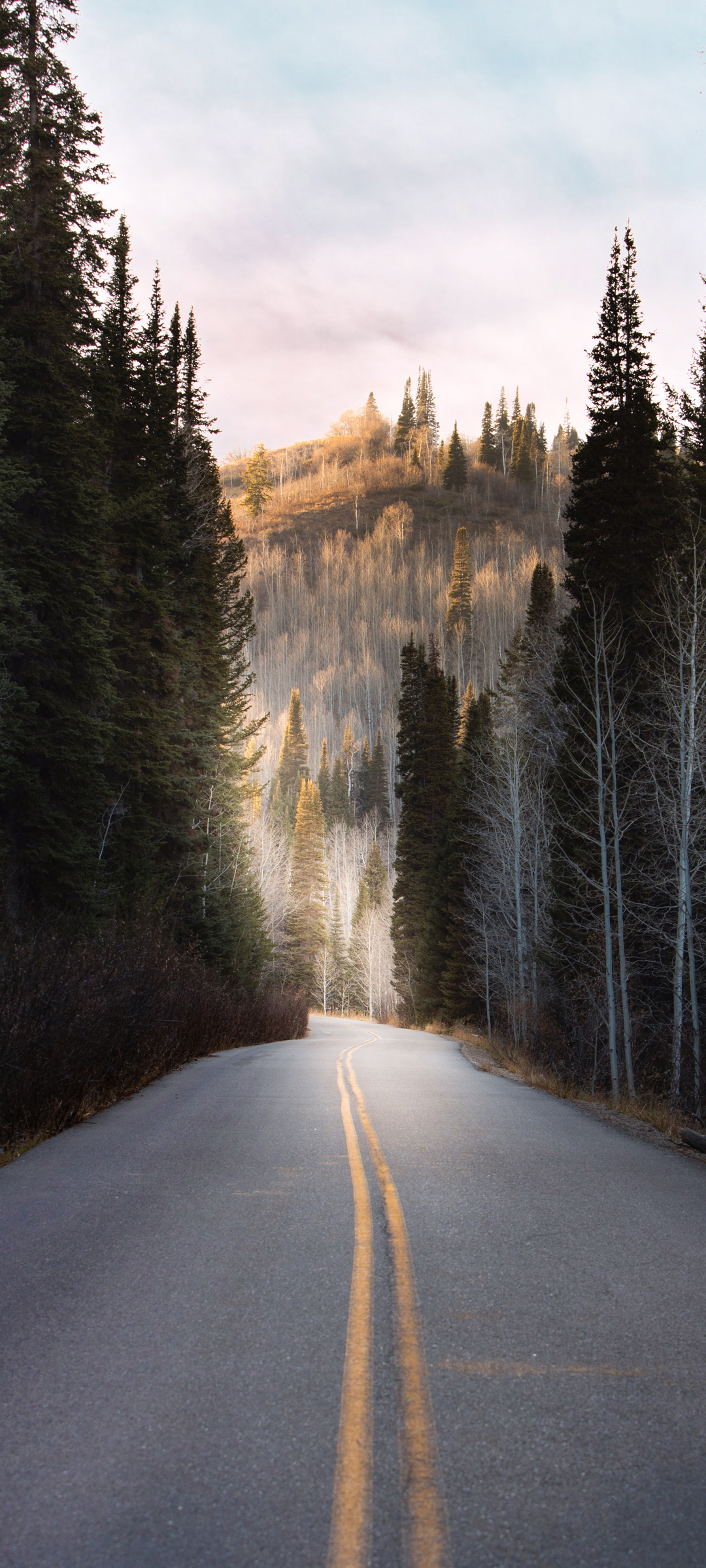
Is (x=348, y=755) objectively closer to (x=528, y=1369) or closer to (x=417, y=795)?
(x=417, y=795)

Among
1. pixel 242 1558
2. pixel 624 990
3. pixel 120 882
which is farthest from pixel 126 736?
pixel 242 1558

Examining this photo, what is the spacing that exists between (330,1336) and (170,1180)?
3094 millimetres

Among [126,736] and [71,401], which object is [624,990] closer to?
[126,736]

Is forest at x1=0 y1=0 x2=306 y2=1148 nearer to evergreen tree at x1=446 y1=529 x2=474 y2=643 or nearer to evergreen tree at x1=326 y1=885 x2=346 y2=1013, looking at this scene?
evergreen tree at x1=326 y1=885 x2=346 y2=1013

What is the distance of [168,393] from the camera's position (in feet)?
87.6

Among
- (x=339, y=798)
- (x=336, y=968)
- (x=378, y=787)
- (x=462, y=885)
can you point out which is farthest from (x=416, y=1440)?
(x=378, y=787)

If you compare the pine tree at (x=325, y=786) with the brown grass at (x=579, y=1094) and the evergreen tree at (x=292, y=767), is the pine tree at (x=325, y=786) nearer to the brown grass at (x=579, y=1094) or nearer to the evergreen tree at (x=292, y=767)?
the evergreen tree at (x=292, y=767)

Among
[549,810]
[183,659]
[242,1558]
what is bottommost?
[242,1558]

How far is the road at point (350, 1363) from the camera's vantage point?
238cm

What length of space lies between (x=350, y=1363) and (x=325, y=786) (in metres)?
107

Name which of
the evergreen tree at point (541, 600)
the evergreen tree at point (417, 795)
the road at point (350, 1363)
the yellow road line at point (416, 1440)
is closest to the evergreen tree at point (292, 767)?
the evergreen tree at point (417, 795)

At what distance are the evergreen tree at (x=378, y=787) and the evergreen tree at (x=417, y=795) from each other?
162 feet

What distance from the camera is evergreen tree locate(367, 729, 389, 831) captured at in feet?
351

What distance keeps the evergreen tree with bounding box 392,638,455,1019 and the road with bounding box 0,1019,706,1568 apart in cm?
4250
